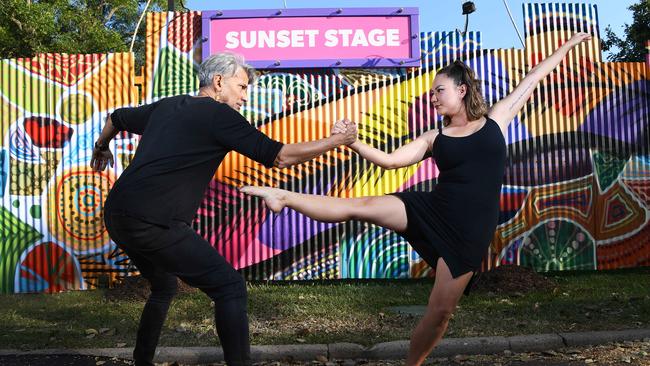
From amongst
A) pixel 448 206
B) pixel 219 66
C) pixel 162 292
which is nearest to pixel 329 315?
pixel 162 292

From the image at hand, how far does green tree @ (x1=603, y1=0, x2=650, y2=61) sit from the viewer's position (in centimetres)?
1891

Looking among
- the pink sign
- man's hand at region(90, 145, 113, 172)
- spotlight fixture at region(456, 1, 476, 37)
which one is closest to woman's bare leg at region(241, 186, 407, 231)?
man's hand at region(90, 145, 113, 172)

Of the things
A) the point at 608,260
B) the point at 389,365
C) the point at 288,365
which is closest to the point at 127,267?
the point at 288,365

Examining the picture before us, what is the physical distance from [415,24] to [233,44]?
8.23 ft

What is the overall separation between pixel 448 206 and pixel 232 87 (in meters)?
1.29

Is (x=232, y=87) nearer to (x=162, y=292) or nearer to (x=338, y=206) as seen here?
(x=338, y=206)

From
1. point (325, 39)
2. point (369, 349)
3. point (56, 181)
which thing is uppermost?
point (325, 39)

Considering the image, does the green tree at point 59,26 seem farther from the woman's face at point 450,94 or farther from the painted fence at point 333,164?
the woman's face at point 450,94

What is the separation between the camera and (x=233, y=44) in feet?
26.8

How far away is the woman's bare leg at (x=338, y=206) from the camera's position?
2.92 m

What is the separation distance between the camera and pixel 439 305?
9.55ft

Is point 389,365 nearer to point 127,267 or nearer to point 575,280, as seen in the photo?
point 575,280

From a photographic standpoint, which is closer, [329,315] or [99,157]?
[99,157]

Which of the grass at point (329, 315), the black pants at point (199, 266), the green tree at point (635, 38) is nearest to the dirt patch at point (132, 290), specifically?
the grass at point (329, 315)
